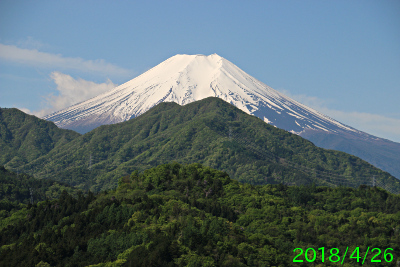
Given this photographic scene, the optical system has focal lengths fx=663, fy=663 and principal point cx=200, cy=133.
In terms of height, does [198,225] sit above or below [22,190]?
below

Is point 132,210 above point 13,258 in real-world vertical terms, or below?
above

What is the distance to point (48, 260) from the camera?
77.3m

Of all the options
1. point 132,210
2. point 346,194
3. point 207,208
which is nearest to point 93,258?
point 132,210

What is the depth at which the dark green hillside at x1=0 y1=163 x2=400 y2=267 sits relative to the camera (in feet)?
260

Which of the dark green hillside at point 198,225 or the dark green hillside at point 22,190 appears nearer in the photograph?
the dark green hillside at point 198,225

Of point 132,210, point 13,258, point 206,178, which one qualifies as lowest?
point 13,258

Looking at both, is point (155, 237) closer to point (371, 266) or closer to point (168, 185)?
point (371, 266)

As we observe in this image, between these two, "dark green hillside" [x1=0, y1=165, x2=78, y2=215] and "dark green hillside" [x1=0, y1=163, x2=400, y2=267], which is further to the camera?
"dark green hillside" [x1=0, y1=165, x2=78, y2=215]

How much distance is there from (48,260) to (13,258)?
181 inches

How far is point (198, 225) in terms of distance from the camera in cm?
8888

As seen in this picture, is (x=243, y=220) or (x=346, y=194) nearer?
(x=243, y=220)

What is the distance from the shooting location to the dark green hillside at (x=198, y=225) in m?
79.3

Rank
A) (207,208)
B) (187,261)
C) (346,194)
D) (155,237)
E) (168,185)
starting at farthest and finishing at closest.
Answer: (346,194)
(168,185)
(207,208)
(155,237)
(187,261)

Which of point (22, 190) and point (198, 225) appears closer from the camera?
point (198, 225)
